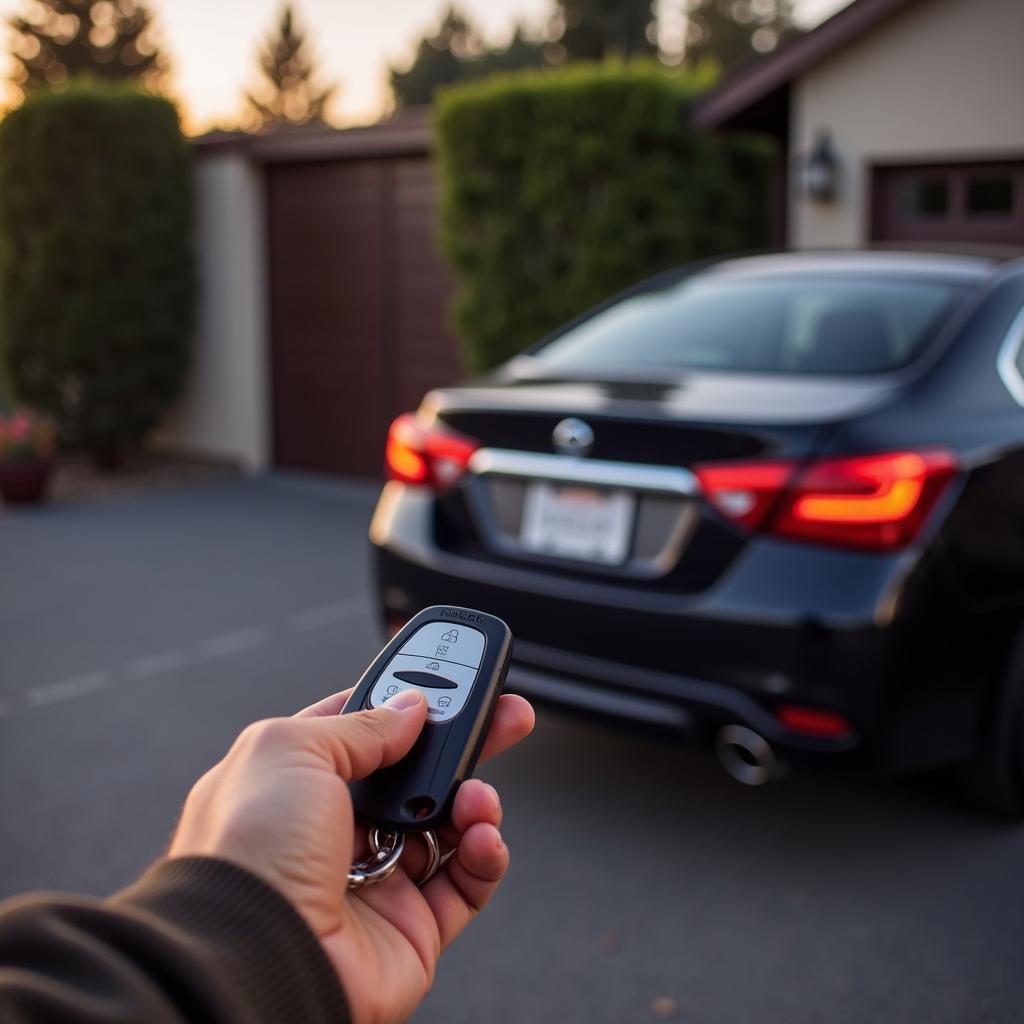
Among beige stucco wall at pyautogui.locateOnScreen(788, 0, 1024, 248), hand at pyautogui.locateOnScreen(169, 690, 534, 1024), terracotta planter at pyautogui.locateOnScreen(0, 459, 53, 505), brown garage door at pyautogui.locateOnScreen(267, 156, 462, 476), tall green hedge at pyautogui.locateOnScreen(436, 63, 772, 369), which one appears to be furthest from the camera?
brown garage door at pyautogui.locateOnScreen(267, 156, 462, 476)

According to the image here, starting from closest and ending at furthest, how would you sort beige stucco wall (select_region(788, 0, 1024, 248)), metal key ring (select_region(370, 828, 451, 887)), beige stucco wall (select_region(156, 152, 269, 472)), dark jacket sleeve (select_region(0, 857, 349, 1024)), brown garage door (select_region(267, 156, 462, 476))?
dark jacket sleeve (select_region(0, 857, 349, 1024)) < metal key ring (select_region(370, 828, 451, 887)) < beige stucco wall (select_region(788, 0, 1024, 248)) < brown garage door (select_region(267, 156, 462, 476)) < beige stucco wall (select_region(156, 152, 269, 472))

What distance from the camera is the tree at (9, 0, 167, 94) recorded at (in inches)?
1468

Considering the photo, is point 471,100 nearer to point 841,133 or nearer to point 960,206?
point 841,133

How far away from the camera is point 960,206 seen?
7.03m

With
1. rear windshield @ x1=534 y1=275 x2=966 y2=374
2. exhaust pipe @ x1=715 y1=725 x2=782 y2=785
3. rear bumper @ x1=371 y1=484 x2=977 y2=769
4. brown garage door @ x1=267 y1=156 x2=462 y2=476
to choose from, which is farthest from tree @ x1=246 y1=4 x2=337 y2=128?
exhaust pipe @ x1=715 y1=725 x2=782 y2=785

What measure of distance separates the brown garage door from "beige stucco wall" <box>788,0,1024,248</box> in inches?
119

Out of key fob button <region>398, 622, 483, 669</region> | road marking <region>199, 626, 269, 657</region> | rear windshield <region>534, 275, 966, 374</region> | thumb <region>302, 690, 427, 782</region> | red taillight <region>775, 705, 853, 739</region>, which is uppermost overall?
rear windshield <region>534, 275, 966, 374</region>

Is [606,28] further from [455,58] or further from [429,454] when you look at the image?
[429,454]

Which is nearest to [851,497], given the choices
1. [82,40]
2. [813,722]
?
[813,722]

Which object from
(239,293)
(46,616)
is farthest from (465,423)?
(239,293)

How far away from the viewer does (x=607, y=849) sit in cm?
340

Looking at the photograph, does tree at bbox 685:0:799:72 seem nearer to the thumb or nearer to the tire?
the tire

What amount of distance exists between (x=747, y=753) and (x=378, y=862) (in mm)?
1838

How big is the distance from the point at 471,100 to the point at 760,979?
A: 6.47 m
